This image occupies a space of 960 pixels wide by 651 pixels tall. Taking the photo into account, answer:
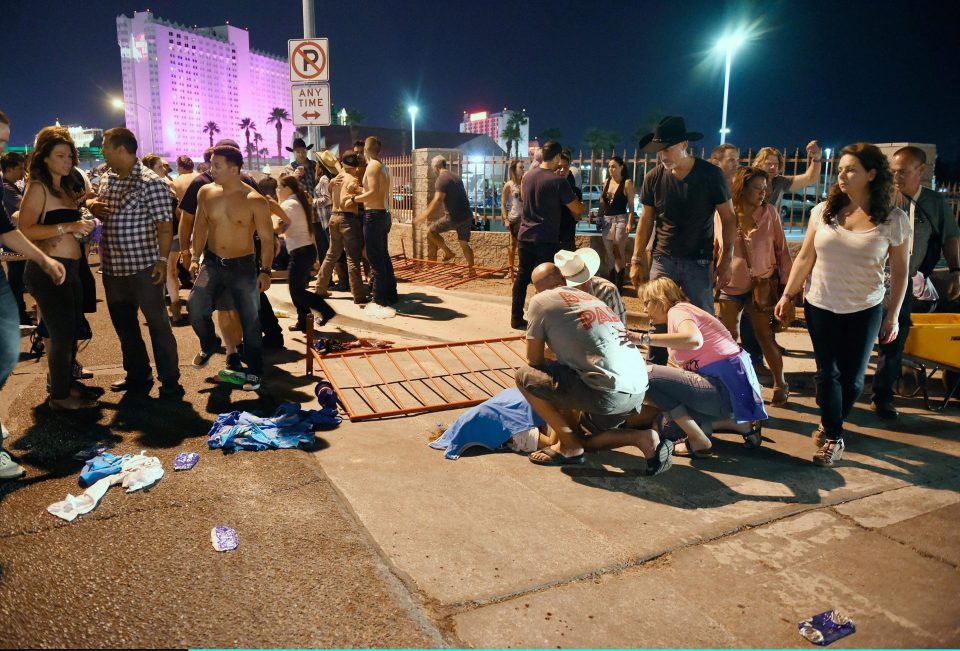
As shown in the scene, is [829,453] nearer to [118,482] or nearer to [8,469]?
[118,482]

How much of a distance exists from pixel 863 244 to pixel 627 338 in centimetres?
168

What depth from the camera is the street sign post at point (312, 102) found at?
1054cm

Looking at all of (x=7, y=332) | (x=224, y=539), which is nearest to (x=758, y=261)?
(x=224, y=539)

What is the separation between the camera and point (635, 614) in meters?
2.93

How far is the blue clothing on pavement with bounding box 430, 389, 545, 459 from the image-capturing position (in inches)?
189

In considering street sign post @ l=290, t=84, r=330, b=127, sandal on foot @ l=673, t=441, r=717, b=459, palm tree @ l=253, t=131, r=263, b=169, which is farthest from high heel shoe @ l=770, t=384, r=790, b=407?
palm tree @ l=253, t=131, r=263, b=169

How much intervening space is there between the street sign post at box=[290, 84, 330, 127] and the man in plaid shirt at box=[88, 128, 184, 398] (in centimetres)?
515

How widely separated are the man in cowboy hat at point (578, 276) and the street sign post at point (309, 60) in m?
7.16

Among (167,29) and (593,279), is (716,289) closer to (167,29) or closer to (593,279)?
(593,279)

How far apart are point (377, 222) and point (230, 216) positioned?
10.8ft

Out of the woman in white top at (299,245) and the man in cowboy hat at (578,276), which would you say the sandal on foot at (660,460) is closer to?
the man in cowboy hat at (578,276)

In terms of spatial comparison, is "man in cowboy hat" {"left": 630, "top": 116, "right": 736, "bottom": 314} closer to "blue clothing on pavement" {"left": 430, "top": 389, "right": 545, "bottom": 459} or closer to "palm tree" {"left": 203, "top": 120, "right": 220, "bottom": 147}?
"blue clothing on pavement" {"left": 430, "top": 389, "right": 545, "bottom": 459}

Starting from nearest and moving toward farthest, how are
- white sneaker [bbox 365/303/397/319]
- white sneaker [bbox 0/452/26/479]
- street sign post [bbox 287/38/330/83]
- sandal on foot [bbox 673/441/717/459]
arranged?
white sneaker [bbox 0/452/26/479]
sandal on foot [bbox 673/441/717/459]
white sneaker [bbox 365/303/397/319]
street sign post [bbox 287/38/330/83]

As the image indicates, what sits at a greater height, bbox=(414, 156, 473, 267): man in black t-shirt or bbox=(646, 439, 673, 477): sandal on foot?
bbox=(414, 156, 473, 267): man in black t-shirt
